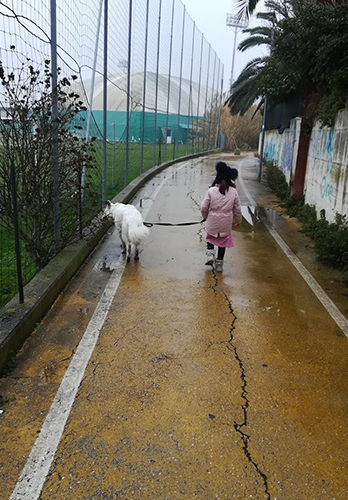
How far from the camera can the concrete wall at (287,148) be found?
13109 mm

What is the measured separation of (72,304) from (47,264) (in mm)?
946

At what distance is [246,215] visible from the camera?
10828mm

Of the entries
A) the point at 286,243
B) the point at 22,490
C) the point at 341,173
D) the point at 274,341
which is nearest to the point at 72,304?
the point at 274,341

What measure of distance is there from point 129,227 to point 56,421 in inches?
146

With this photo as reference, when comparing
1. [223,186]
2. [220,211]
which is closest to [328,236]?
[220,211]

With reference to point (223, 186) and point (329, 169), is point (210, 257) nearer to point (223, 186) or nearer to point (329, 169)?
point (223, 186)

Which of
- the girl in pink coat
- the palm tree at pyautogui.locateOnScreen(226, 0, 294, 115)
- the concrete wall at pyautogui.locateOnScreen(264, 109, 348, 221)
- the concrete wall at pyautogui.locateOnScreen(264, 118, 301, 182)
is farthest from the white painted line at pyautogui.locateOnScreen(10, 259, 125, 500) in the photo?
the palm tree at pyautogui.locateOnScreen(226, 0, 294, 115)

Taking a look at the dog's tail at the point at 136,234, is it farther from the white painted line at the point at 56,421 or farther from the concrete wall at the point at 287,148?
the concrete wall at the point at 287,148

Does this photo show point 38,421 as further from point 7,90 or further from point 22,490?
point 7,90

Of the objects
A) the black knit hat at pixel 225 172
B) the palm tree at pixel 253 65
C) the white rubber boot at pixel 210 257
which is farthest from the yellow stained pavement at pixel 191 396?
Result: the palm tree at pixel 253 65

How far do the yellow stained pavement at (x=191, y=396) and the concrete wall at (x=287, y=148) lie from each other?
27.2 ft

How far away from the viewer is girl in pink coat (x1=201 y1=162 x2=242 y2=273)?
6234 mm

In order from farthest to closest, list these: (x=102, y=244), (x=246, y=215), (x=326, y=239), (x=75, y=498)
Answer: (x=246, y=215), (x=102, y=244), (x=326, y=239), (x=75, y=498)

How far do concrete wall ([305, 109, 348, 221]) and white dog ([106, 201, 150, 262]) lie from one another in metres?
3.53
